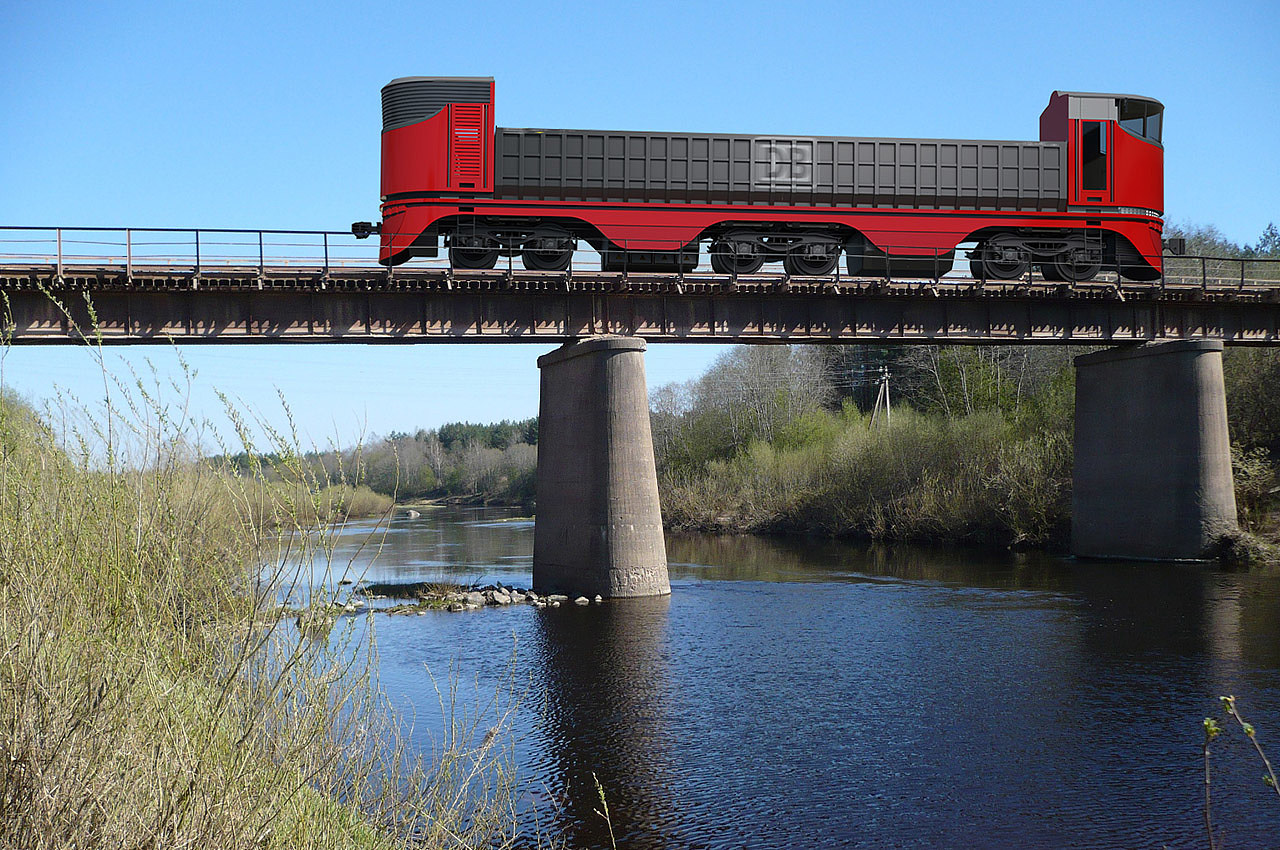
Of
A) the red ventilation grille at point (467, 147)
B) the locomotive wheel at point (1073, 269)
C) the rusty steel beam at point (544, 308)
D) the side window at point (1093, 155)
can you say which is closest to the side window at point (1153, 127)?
the side window at point (1093, 155)

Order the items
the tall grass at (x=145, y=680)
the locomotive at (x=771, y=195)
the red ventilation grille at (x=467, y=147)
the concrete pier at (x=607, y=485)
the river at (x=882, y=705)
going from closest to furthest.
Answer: the tall grass at (x=145, y=680) → the river at (x=882, y=705) → the concrete pier at (x=607, y=485) → the red ventilation grille at (x=467, y=147) → the locomotive at (x=771, y=195)

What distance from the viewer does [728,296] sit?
84.3 ft

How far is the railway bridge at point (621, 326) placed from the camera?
23.1 m

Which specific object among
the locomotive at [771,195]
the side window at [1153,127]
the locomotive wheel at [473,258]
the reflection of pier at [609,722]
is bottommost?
the reflection of pier at [609,722]

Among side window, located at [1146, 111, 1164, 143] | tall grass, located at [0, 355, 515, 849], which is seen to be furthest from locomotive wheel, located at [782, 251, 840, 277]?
tall grass, located at [0, 355, 515, 849]

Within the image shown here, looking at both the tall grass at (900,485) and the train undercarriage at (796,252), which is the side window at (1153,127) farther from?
the tall grass at (900,485)

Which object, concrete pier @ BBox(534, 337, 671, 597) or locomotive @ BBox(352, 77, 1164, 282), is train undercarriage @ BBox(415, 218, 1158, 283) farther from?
concrete pier @ BBox(534, 337, 671, 597)

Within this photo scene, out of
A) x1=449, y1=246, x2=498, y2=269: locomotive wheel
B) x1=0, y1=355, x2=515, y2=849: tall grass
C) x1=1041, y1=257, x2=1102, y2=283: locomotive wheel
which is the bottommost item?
x1=0, y1=355, x2=515, y2=849: tall grass

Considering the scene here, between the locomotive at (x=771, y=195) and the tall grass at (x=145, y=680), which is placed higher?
the locomotive at (x=771, y=195)

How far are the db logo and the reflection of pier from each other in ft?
37.0

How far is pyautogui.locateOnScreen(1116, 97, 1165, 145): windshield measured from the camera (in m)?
27.7

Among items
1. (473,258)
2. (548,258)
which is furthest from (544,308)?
(473,258)

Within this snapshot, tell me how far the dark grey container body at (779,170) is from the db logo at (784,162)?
0.08 ft

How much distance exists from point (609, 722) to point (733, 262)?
47.9ft
